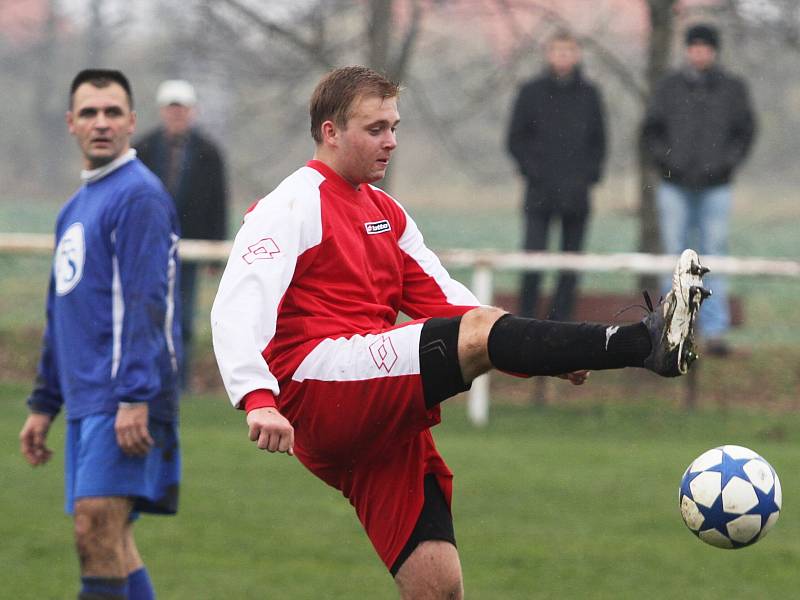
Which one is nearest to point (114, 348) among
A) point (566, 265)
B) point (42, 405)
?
point (42, 405)

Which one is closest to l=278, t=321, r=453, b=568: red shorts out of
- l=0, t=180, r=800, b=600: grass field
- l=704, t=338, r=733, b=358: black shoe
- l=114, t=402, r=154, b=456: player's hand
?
l=114, t=402, r=154, b=456: player's hand

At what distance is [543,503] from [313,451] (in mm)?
4160

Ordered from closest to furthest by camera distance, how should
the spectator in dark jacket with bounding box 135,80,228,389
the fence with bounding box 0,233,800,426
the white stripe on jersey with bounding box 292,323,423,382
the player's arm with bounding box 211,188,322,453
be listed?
the player's arm with bounding box 211,188,322,453, the white stripe on jersey with bounding box 292,323,423,382, the fence with bounding box 0,233,800,426, the spectator in dark jacket with bounding box 135,80,228,389

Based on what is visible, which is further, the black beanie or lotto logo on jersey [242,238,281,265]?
the black beanie

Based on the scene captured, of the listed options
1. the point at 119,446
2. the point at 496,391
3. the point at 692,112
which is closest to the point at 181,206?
the point at 496,391

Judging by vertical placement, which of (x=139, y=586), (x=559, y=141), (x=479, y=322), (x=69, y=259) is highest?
(x=559, y=141)

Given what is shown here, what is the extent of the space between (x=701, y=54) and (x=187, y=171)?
4071 millimetres

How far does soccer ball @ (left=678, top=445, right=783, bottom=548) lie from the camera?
16.5 ft

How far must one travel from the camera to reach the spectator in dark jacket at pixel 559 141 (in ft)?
38.4

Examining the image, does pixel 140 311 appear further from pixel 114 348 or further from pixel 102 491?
pixel 102 491

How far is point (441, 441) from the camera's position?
10641 millimetres

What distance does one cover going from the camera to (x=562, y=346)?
449 centimetres

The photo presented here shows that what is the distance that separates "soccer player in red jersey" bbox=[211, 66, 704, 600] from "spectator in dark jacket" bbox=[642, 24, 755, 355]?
642 centimetres

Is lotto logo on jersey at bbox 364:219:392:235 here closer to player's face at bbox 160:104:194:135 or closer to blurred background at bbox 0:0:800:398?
player's face at bbox 160:104:194:135
